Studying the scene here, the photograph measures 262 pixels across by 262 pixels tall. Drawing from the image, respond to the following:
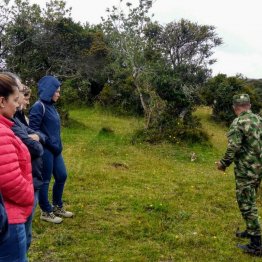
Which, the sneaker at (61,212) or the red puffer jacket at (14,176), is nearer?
the red puffer jacket at (14,176)

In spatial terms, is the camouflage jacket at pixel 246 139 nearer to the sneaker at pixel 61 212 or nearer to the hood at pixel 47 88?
the hood at pixel 47 88

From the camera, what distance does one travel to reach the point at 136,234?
6211mm

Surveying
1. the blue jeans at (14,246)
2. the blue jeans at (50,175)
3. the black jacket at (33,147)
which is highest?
the black jacket at (33,147)

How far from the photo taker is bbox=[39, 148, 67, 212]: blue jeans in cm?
587

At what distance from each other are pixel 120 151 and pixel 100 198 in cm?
491

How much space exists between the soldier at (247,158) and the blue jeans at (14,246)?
333 centimetres

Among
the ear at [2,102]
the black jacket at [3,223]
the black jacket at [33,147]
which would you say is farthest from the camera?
the black jacket at [33,147]

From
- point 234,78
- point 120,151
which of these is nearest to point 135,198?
point 120,151

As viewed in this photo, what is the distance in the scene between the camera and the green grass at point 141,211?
5.63 metres

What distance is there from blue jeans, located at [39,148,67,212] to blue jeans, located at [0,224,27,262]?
9.69 ft

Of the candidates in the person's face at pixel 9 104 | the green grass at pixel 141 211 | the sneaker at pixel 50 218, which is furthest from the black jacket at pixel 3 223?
the sneaker at pixel 50 218

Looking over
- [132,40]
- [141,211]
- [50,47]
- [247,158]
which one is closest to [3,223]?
[247,158]

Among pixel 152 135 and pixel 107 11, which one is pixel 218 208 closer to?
pixel 152 135

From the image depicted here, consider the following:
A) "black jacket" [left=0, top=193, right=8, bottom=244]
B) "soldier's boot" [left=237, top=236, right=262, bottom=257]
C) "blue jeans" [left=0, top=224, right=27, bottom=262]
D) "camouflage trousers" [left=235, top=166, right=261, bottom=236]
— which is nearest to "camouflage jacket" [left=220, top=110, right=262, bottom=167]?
"camouflage trousers" [left=235, top=166, right=261, bottom=236]
